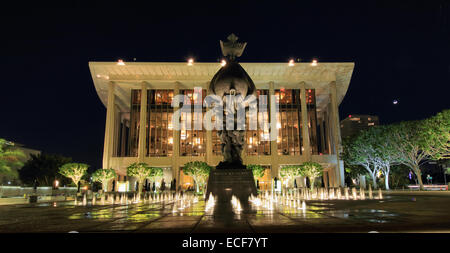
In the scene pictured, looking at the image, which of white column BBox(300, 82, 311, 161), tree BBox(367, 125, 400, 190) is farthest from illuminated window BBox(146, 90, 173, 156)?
tree BBox(367, 125, 400, 190)

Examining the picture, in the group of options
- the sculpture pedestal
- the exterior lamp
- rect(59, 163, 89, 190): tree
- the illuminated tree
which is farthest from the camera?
the exterior lamp

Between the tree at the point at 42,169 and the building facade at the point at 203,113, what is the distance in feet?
37.0

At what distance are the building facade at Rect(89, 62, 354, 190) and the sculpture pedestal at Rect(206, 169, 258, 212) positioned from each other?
105 feet

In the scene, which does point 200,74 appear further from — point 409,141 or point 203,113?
point 409,141

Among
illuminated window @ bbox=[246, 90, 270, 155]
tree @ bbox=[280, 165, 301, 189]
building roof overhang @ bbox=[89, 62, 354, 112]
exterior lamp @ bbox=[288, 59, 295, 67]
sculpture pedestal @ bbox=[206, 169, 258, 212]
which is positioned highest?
exterior lamp @ bbox=[288, 59, 295, 67]

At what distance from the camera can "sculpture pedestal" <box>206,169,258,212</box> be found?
1369cm

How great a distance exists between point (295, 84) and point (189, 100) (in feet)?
68.1

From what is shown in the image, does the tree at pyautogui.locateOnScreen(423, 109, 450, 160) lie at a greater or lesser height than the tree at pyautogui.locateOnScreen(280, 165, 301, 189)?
greater

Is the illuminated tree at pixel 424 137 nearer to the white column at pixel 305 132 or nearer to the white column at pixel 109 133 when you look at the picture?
the white column at pixel 305 132

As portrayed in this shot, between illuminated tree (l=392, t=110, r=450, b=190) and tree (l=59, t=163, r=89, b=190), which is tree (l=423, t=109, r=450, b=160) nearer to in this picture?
illuminated tree (l=392, t=110, r=450, b=190)

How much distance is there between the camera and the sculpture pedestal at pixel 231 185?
44.9ft

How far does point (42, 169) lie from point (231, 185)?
A: 51388mm

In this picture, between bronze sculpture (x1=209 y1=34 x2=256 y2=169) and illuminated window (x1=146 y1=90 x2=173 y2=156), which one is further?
illuminated window (x1=146 y1=90 x2=173 y2=156)
